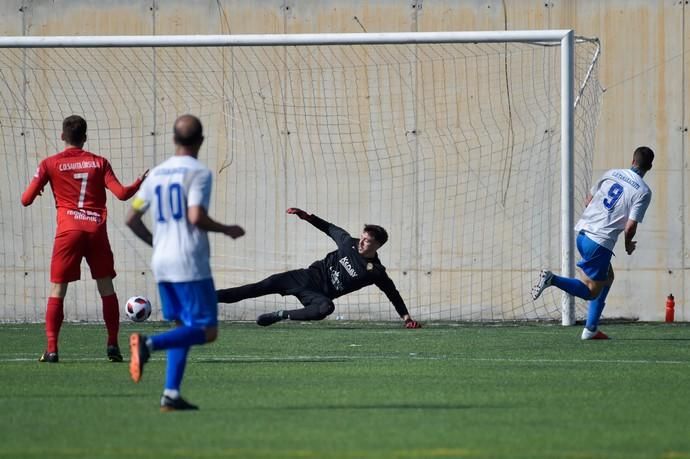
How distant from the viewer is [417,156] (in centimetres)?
1706

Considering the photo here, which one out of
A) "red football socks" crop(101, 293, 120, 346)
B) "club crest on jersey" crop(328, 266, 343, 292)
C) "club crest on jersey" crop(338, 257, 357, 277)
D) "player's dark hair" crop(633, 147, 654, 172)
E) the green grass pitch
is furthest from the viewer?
"club crest on jersey" crop(328, 266, 343, 292)

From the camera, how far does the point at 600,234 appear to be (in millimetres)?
12961

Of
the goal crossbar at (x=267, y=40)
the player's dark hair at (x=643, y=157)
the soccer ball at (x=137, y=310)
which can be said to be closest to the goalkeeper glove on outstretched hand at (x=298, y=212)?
the soccer ball at (x=137, y=310)

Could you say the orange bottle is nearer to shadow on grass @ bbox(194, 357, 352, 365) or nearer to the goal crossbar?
the goal crossbar

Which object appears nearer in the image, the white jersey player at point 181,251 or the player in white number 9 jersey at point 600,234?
the white jersey player at point 181,251

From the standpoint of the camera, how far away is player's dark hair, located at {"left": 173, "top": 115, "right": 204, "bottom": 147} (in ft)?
24.7

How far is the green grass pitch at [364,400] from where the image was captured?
6.33 m

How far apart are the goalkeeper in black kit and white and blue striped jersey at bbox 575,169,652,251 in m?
2.22

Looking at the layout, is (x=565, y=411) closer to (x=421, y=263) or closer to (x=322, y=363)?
(x=322, y=363)

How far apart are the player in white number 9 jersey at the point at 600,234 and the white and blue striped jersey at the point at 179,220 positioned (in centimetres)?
618

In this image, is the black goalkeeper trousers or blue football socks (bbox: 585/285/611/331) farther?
the black goalkeeper trousers

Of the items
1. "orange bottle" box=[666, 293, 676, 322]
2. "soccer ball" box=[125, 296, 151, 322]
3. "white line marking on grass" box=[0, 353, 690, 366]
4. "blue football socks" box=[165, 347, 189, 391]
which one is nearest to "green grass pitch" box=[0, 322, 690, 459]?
"white line marking on grass" box=[0, 353, 690, 366]

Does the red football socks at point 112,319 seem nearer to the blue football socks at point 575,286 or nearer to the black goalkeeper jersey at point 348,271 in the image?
the black goalkeeper jersey at point 348,271

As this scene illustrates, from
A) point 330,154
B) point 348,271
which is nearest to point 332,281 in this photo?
point 348,271
